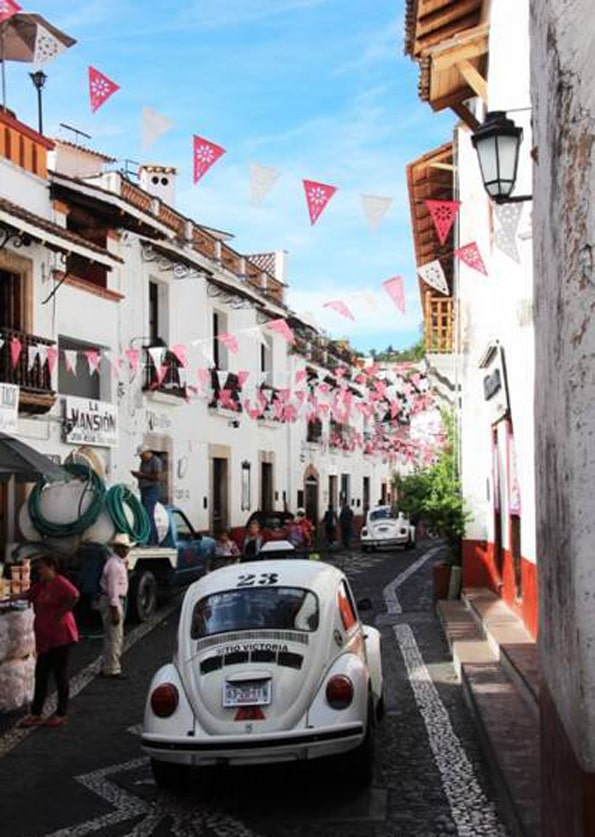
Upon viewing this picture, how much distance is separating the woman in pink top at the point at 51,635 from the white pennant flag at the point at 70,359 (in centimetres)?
1080

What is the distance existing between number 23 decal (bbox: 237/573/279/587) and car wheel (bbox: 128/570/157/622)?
7.85 metres

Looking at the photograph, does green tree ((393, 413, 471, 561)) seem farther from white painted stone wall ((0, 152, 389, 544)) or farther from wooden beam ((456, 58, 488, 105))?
white painted stone wall ((0, 152, 389, 544))

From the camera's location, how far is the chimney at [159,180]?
90.9 feet

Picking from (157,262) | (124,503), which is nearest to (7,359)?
(124,503)

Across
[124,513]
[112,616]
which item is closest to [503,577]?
[124,513]

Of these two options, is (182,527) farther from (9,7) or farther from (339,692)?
(339,692)

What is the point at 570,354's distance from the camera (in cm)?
362

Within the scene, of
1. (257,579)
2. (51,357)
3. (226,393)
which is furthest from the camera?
(226,393)

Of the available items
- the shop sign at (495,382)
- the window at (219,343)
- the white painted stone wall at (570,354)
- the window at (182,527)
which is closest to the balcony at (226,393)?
the window at (219,343)

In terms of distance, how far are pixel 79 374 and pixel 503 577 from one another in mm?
9856

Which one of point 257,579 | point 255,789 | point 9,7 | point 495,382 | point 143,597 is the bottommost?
point 255,789

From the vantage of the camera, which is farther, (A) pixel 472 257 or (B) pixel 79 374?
(B) pixel 79 374

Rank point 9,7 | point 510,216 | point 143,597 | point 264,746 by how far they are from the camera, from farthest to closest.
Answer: point 143,597 < point 510,216 < point 9,7 < point 264,746

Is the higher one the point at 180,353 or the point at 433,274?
the point at 433,274
